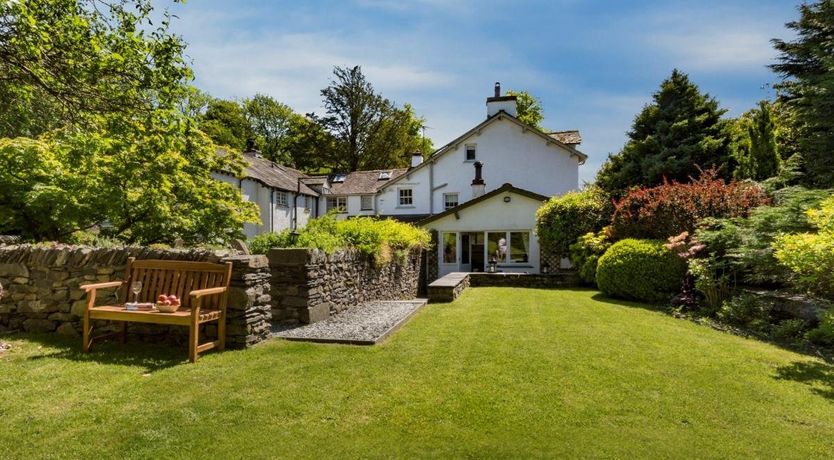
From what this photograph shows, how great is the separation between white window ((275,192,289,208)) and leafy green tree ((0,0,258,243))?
15.7 meters

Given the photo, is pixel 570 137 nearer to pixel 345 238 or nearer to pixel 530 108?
pixel 530 108

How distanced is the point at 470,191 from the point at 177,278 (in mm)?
21705

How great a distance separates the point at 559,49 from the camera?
1357 centimetres

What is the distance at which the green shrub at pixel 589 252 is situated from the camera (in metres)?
15.0

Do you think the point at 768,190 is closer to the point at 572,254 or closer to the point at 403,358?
the point at 572,254

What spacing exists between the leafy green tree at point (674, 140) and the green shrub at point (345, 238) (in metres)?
11.2

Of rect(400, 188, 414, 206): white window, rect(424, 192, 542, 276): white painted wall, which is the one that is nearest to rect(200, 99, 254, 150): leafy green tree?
rect(400, 188, 414, 206): white window

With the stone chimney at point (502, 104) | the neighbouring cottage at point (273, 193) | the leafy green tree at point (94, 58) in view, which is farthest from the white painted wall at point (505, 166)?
the leafy green tree at point (94, 58)

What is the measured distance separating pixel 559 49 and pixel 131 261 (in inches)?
505

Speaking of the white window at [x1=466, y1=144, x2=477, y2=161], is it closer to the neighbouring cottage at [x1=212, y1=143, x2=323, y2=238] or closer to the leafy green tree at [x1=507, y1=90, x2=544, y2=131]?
the neighbouring cottage at [x1=212, y1=143, x2=323, y2=238]

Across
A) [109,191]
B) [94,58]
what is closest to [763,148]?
[94,58]

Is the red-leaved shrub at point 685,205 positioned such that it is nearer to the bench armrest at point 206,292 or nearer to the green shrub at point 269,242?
the green shrub at point 269,242

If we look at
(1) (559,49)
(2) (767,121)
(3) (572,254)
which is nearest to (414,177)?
(3) (572,254)

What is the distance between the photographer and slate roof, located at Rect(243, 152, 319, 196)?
89.2 feet
